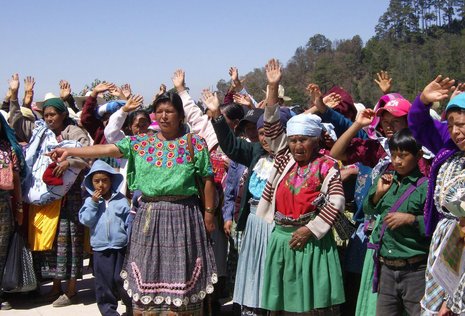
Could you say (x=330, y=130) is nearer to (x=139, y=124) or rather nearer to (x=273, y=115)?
(x=273, y=115)

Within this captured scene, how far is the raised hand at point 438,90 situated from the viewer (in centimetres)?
322

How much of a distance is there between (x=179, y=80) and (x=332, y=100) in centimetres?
133

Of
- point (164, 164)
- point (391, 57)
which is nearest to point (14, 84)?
point (164, 164)

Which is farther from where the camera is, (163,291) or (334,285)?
(163,291)

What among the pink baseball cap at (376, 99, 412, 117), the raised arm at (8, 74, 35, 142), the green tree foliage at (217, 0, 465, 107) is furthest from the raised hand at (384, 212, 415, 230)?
the green tree foliage at (217, 0, 465, 107)

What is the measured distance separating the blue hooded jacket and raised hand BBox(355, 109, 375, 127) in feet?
7.56

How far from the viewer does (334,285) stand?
3.94m

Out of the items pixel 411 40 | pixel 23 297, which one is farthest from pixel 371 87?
pixel 23 297

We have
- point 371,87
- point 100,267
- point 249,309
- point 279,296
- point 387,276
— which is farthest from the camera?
point 371,87

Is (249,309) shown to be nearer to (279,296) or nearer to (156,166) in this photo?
(279,296)

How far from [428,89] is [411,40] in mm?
90648

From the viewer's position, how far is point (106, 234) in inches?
206

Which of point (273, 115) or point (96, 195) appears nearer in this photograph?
point (273, 115)

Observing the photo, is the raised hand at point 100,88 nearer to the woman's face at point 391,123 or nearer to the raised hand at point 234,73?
the raised hand at point 234,73
